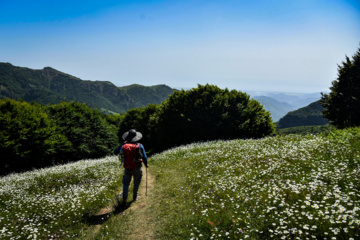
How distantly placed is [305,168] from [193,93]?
78.3ft

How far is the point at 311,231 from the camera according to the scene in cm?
457

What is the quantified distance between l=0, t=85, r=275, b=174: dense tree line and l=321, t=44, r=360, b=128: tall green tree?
812cm

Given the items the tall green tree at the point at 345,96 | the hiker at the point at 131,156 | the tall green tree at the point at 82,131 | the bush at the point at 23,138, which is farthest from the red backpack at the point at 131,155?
the tall green tree at the point at 345,96

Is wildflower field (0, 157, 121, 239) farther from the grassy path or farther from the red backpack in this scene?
the red backpack

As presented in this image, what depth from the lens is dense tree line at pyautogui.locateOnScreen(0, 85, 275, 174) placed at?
1991 centimetres

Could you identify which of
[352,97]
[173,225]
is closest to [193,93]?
[352,97]

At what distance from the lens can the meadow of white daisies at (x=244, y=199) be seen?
16.2 feet

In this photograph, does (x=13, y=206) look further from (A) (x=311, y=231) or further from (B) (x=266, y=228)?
(A) (x=311, y=231)

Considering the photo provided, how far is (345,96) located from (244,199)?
27.3 m

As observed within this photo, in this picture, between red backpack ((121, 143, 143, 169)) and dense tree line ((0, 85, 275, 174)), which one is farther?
dense tree line ((0, 85, 275, 174))

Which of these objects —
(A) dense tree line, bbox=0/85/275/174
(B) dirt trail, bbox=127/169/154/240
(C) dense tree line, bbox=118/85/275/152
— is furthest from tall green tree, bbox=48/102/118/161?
(B) dirt trail, bbox=127/169/154/240

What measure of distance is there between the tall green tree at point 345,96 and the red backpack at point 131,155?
87.9 ft

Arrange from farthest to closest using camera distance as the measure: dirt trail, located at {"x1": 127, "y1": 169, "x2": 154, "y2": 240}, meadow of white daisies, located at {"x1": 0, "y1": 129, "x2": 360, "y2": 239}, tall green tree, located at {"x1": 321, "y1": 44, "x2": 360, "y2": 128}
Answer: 1. tall green tree, located at {"x1": 321, "y1": 44, "x2": 360, "y2": 128}
2. dirt trail, located at {"x1": 127, "y1": 169, "x2": 154, "y2": 240}
3. meadow of white daisies, located at {"x1": 0, "y1": 129, "x2": 360, "y2": 239}

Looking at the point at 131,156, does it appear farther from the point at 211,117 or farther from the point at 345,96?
the point at 345,96
